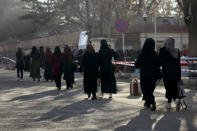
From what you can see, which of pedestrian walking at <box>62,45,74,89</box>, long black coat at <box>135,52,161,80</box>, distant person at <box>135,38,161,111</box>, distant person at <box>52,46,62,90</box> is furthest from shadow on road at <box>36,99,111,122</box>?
distant person at <box>52,46,62,90</box>

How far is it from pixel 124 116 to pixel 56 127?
1787mm

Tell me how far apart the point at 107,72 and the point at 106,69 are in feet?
0.32

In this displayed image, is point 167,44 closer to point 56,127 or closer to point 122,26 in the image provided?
point 56,127

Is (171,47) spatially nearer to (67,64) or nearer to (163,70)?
(163,70)

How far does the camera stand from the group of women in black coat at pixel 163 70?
350 inches

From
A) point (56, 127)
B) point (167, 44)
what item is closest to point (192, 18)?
point (167, 44)

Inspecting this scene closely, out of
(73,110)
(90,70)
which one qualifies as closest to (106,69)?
(90,70)

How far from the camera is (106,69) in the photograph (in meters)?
11.3

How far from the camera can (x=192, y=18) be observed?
18.2 m

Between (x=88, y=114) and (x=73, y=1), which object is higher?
(x=73, y=1)

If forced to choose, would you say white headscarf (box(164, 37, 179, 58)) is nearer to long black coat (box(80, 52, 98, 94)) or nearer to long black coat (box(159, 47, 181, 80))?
long black coat (box(159, 47, 181, 80))

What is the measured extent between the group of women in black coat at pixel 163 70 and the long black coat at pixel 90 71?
2437 mm

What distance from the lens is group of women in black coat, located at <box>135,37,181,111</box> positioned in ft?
29.2

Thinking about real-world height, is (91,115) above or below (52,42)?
below
